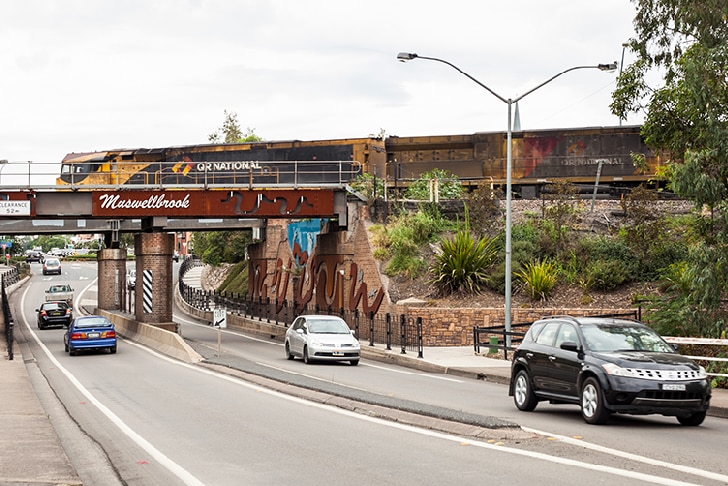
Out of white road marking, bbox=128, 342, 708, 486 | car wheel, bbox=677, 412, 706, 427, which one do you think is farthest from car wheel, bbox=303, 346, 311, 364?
car wheel, bbox=677, 412, 706, 427

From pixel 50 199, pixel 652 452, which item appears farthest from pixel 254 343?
pixel 652 452

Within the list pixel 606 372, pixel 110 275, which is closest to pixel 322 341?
pixel 606 372

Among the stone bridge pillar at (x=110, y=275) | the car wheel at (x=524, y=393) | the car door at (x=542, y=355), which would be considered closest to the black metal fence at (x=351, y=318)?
the stone bridge pillar at (x=110, y=275)

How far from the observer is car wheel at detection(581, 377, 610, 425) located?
48.1 feet

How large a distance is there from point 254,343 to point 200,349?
27.3 ft

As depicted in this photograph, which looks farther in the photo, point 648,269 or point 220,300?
point 220,300

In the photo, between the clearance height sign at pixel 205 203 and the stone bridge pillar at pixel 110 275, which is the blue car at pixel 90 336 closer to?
the clearance height sign at pixel 205 203

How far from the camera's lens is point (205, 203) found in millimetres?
44812

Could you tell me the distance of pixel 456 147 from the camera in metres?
51.0

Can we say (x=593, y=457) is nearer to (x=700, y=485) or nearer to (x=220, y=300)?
(x=700, y=485)

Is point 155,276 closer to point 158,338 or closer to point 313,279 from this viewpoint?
point 158,338

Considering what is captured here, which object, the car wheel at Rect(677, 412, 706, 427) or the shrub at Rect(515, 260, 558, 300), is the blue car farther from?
the car wheel at Rect(677, 412, 706, 427)

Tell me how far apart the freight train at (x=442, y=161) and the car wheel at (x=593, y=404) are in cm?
2957

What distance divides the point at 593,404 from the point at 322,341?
55.2 ft
